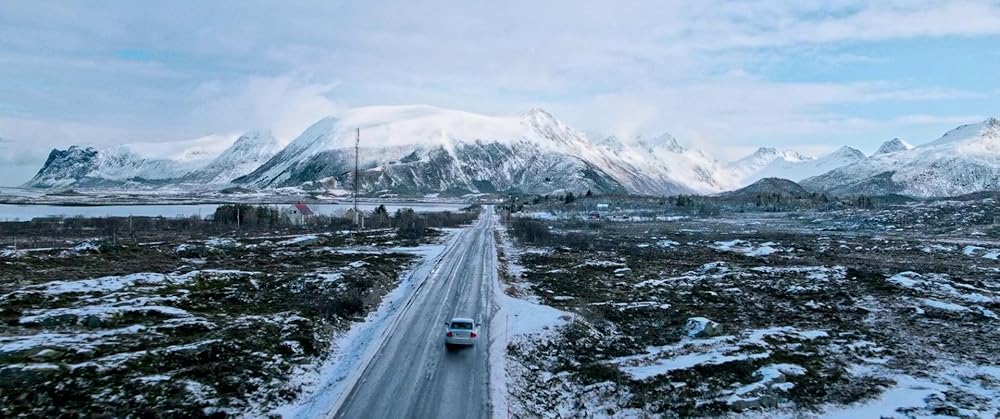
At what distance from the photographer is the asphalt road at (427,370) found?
21.9 meters

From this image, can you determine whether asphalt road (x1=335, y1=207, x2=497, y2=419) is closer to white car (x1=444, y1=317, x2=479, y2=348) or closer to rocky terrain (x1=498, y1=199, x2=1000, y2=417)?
white car (x1=444, y1=317, x2=479, y2=348)

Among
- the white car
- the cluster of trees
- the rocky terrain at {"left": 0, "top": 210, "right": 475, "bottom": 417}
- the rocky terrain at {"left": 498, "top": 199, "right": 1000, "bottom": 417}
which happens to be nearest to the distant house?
the cluster of trees

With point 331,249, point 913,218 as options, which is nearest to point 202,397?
point 331,249

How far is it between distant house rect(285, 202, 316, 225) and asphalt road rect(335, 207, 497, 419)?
99390mm

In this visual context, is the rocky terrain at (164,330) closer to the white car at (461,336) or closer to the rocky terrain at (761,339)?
the white car at (461,336)

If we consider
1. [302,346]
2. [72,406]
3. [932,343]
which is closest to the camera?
[72,406]

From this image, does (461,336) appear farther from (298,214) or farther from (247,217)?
(298,214)

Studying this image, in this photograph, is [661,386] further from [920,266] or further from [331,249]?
[331,249]

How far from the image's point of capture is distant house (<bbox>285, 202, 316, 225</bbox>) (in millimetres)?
136262

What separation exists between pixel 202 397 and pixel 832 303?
40.2 meters

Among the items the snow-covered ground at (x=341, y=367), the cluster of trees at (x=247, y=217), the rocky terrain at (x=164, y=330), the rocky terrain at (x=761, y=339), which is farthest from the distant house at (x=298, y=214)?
the snow-covered ground at (x=341, y=367)

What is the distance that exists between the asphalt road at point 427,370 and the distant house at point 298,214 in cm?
9939

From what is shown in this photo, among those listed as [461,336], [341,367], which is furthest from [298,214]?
[341,367]

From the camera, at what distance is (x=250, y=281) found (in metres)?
44.9
